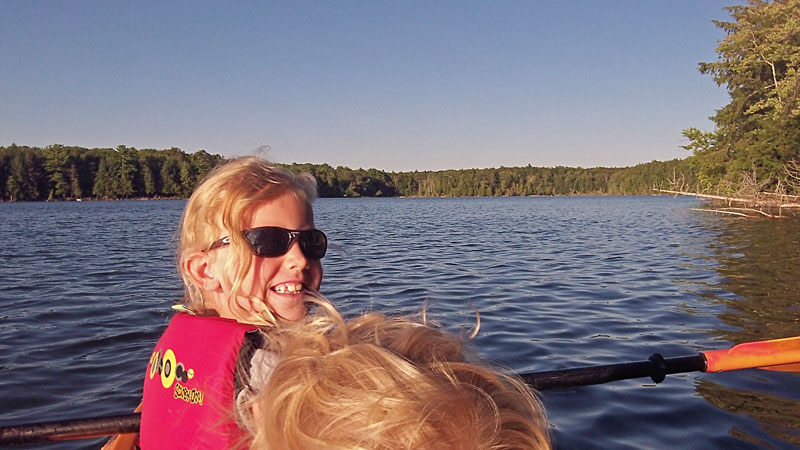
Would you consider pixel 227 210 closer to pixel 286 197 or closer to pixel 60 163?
pixel 286 197

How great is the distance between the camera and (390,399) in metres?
0.77

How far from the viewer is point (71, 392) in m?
4.98

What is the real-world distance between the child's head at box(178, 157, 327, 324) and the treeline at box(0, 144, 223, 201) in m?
92.1

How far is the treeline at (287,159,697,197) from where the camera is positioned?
440 feet

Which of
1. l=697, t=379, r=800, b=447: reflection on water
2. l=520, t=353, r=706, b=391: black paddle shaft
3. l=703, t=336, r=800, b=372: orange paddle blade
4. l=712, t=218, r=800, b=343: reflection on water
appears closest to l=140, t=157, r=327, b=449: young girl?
l=520, t=353, r=706, b=391: black paddle shaft

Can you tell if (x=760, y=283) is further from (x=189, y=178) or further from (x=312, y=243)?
(x=189, y=178)

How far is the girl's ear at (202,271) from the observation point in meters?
1.93

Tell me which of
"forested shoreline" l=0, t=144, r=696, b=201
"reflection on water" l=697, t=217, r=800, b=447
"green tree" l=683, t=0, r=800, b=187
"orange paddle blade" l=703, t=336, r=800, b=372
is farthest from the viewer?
"forested shoreline" l=0, t=144, r=696, b=201

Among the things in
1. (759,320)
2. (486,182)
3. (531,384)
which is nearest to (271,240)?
(531,384)

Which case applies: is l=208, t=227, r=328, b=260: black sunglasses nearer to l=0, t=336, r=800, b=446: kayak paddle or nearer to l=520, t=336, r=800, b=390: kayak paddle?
l=0, t=336, r=800, b=446: kayak paddle

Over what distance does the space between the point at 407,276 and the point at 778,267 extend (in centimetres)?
713

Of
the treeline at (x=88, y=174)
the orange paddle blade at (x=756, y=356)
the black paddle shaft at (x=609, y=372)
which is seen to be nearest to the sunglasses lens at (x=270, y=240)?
the black paddle shaft at (x=609, y=372)

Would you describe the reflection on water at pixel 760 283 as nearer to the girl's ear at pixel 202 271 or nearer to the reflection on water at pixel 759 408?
the reflection on water at pixel 759 408

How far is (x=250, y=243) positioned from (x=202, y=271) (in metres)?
0.25
